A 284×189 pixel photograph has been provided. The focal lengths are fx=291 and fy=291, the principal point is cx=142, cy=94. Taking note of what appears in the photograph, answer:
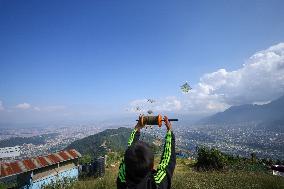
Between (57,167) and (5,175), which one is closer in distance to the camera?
(5,175)

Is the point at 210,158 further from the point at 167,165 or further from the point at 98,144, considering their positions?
the point at 98,144

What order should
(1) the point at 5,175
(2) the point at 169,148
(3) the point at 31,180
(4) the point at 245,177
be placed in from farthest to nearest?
(3) the point at 31,180
(1) the point at 5,175
(4) the point at 245,177
(2) the point at 169,148

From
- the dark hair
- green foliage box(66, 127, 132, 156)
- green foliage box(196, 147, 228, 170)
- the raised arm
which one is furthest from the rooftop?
green foliage box(66, 127, 132, 156)

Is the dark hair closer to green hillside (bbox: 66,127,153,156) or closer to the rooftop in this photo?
the rooftop

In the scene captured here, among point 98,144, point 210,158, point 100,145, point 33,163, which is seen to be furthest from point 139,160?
point 98,144

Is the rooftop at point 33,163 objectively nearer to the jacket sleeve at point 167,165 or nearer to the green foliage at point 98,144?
the jacket sleeve at point 167,165

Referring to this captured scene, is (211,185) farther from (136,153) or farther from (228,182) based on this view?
(136,153)

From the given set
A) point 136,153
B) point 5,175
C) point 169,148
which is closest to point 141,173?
point 136,153
